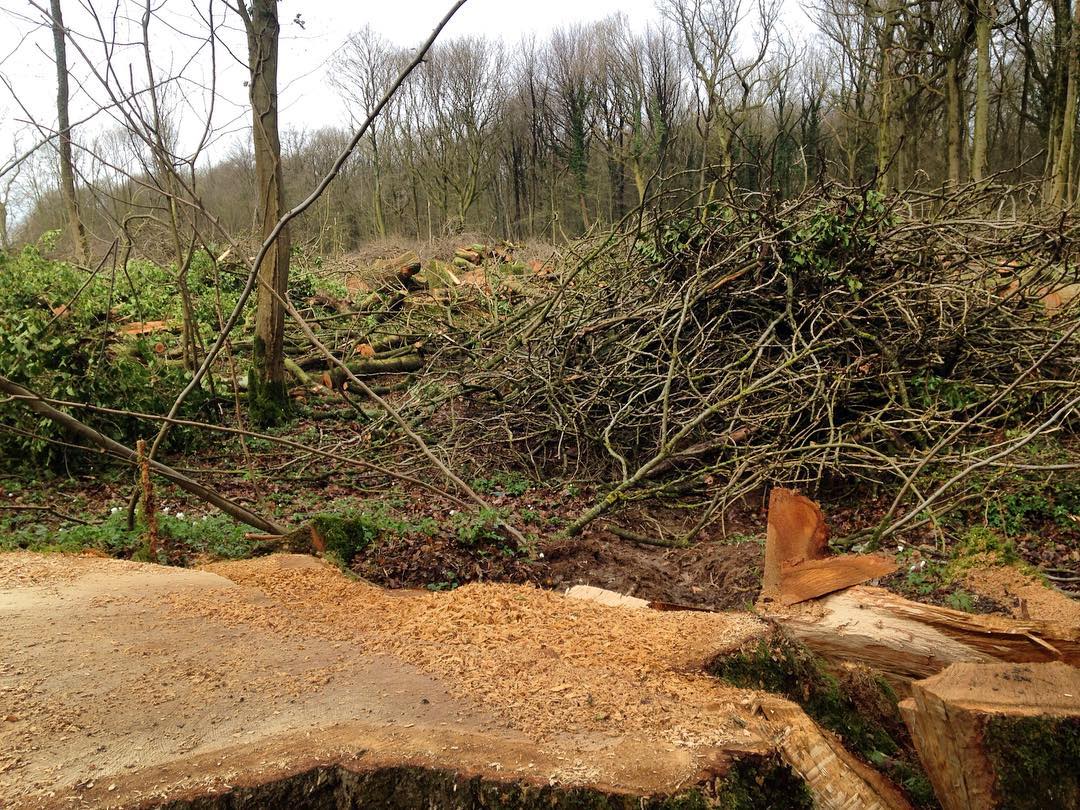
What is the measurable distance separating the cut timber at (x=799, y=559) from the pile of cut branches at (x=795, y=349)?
2393mm

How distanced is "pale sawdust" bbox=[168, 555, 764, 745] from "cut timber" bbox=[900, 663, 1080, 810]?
0.46m

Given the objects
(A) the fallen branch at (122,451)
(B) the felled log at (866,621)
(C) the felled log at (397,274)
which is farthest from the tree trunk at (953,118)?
(A) the fallen branch at (122,451)

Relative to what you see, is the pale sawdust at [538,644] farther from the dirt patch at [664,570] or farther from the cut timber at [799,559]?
the dirt patch at [664,570]

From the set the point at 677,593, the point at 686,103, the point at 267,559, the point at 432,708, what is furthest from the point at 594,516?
the point at 686,103

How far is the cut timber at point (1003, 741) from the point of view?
1646 millimetres

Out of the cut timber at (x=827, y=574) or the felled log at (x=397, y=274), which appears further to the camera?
the felled log at (x=397, y=274)

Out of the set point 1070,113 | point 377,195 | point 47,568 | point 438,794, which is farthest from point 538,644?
point 377,195

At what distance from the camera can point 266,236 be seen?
7.28 m

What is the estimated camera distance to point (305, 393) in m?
8.45

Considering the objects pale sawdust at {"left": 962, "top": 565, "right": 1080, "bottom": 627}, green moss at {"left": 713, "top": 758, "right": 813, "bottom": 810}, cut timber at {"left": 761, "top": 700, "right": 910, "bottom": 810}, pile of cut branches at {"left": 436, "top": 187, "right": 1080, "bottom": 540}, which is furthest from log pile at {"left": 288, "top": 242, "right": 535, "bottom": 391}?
green moss at {"left": 713, "top": 758, "right": 813, "bottom": 810}

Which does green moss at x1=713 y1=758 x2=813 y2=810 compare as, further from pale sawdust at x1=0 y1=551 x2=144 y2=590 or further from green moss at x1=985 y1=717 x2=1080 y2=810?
pale sawdust at x1=0 y1=551 x2=144 y2=590

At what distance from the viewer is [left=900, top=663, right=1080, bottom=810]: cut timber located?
1646 millimetres

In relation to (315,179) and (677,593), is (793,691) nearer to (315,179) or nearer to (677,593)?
(677,593)

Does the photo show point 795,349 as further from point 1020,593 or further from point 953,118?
point 953,118
